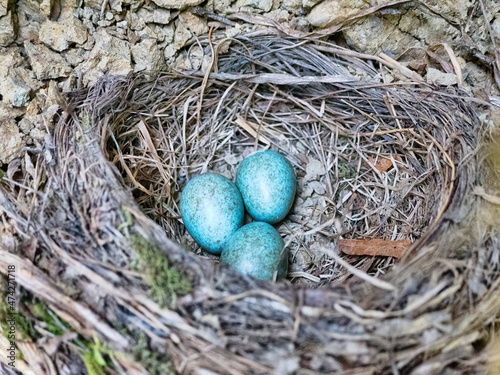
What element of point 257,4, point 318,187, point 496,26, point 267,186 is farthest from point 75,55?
point 496,26

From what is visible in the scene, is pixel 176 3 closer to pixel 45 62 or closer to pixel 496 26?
pixel 45 62

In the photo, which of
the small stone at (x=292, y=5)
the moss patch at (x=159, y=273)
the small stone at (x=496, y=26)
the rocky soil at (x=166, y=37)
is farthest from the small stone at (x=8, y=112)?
the small stone at (x=496, y=26)

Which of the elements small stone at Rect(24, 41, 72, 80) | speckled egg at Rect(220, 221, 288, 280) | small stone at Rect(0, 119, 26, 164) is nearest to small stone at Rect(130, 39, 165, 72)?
small stone at Rect(24, 41, 72, 80)

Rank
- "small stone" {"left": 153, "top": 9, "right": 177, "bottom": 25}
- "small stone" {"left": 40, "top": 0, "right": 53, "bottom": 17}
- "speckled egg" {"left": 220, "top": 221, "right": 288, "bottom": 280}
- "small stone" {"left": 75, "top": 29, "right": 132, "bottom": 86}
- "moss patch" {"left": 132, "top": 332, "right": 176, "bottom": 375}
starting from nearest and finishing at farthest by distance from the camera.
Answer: "moss patch" {"left": 132, "top": 332, "right": 176, "bottom": 375}, "speckled egg" {"left": 220, "top": 221, "right": 288, "bottom": 280}, "small stone" {"left": 40, "top": 0, "right": 53, "bottom": 17}, "small stone" {"left": 75, "top": 29, "right": 132, "bottom": 86}, "small stone" {"left": 153, "top": 9, "right": 177, "bottom": 25}

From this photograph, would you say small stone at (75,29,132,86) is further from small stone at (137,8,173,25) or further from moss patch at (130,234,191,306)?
moss patch at (130,234,191,306)

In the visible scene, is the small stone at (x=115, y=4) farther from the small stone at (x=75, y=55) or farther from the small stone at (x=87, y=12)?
the small stone at (x=75, y=55)

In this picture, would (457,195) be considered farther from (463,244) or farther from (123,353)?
(123,353)

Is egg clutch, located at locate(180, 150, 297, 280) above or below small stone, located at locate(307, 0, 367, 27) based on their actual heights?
below
